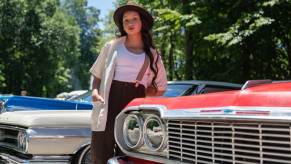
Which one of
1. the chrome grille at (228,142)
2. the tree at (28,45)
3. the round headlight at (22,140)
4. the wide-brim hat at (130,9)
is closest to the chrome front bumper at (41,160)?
the round headlight at (22,140)

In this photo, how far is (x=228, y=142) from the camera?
9.04 ft

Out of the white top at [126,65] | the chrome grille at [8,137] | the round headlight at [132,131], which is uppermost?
the white top at [126,65]

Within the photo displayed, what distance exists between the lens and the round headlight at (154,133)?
131 inches

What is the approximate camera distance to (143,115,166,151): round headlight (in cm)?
332

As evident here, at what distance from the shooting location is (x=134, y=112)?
11.6ft

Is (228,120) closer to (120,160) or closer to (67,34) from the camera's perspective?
(120,160)

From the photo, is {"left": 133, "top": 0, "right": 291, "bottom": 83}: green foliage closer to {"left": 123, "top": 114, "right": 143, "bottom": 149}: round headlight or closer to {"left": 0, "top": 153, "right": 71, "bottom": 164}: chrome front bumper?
{"left": 0, "top": 153, "right": 71, "bottom": 164}: chrome front bumper

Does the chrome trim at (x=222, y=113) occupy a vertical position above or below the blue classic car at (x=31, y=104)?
above

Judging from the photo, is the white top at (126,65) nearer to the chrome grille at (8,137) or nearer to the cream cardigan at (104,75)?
the cream cardigan at (104,75)

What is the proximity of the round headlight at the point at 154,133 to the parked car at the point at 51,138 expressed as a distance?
1.92 metres

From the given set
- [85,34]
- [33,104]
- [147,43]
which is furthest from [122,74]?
[85,34]

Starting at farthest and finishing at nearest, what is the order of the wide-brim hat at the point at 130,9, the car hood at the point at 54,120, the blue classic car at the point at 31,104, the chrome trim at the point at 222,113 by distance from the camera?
the blue classic car at the point at 31,104, the car hood at the point at 54,120, the wide-brim hat at the point at 130,9, the chrome trim at the point at 222,113

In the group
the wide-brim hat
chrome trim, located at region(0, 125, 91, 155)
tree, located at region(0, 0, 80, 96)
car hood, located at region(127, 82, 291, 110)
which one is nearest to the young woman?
the wide-brim hat

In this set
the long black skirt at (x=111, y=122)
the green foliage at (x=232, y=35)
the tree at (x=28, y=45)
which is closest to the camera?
the long black skirt at (x=111, y=122)
